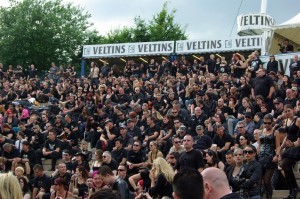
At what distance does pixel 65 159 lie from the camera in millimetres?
14477

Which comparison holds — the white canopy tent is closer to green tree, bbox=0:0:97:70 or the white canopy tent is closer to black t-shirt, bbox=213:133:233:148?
black t-shirt, bbox=213:133:233:148

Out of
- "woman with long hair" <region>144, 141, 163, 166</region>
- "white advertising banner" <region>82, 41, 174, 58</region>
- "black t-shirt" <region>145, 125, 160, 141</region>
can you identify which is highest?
"white advertising banner" <region>82, 41, 174, 58</region>

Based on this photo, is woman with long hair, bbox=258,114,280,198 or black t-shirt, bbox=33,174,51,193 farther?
black t-shirt, bbox=33,174,51,193

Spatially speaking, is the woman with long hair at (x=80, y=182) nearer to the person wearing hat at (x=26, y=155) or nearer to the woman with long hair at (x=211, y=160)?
the woman with long hair at (x=211, y=160)

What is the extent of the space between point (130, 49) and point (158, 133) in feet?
50.9

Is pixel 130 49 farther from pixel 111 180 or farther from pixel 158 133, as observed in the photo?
pixel 111 180

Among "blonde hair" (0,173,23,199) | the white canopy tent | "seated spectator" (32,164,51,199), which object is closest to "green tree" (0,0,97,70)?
the white canopy tent

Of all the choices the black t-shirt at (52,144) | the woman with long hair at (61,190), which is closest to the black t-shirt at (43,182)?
the woman with long hair at (61,190)

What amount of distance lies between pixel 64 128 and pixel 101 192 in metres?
14.1

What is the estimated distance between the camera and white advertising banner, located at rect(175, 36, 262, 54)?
2669cm

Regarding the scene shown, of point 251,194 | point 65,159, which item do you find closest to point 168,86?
point 65,159

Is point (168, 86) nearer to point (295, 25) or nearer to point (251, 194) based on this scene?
point (295, 25)

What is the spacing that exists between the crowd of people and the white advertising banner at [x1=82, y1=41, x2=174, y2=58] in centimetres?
319

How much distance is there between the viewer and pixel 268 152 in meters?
11.1
